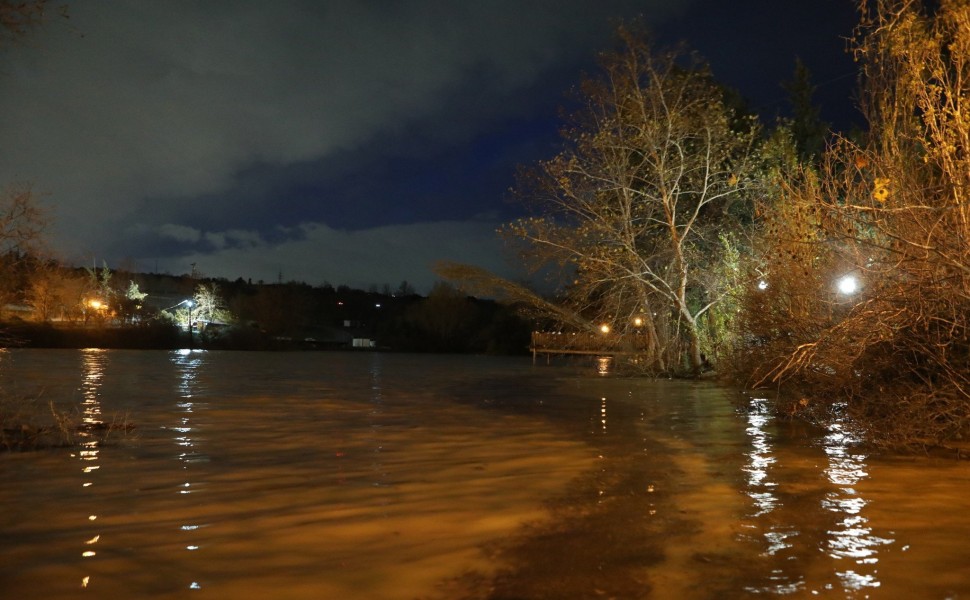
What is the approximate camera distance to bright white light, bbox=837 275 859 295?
12.0m

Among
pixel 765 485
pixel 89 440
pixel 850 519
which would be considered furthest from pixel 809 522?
pixel 89 440

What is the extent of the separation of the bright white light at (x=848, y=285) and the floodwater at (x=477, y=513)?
2269 millimetres

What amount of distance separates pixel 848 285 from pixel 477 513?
806 cm

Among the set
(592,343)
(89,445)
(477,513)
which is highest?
(592,343)

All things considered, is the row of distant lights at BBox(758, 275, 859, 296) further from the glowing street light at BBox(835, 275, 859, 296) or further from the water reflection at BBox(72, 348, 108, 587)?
the water reflection at BBox(72, 348, 108, 587)

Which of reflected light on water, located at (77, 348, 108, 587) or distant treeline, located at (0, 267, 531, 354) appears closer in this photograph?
reflected light on water, located at (77, 348, 108, 587)

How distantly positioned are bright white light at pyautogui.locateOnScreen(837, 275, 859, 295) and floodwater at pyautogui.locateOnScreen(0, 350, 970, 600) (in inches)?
89.3

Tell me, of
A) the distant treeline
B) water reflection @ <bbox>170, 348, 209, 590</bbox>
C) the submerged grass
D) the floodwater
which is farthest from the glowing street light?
the distant treeline

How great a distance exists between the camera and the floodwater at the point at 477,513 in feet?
17.5

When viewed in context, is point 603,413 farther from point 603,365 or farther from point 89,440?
point 603,365

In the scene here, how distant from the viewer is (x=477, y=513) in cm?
726

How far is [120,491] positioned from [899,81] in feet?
36.0

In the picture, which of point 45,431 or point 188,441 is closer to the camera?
point 45,431

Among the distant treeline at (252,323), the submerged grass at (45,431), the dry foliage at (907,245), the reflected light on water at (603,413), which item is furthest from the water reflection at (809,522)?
the distant treeline at (252,323)
